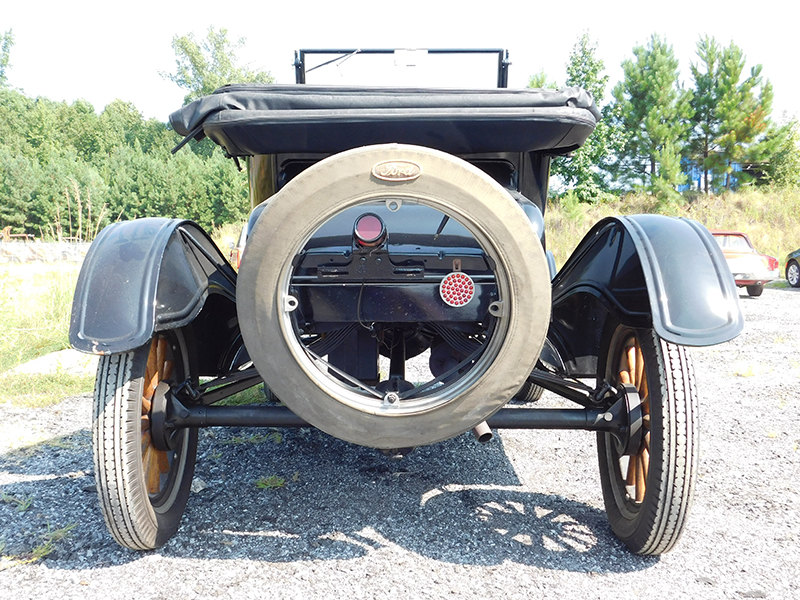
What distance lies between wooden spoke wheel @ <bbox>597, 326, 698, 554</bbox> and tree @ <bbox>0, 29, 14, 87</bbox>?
2478 inches

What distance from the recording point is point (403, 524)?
252 centimetres

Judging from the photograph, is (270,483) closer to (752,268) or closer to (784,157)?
(752,268)

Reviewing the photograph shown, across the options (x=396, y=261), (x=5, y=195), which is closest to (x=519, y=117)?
(x=396, y=261)

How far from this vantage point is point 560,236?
18.2 metres

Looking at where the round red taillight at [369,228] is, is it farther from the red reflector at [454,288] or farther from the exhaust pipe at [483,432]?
the exhaust pipe at [483,432]

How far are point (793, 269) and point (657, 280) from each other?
1595 centimetres

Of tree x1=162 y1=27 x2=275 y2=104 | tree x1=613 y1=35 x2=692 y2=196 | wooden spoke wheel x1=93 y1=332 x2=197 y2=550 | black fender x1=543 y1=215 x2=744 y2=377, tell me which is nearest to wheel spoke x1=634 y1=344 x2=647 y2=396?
black fender x1=543 y1=215 x2=744 y2=377

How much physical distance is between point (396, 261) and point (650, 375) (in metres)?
1.05

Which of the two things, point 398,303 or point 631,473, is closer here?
point 398,303

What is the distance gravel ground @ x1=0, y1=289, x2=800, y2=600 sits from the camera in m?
2.06

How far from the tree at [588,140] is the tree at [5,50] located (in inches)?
1955

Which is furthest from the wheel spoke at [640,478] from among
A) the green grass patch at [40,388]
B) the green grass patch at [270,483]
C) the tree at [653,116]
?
the tree at [653,116]

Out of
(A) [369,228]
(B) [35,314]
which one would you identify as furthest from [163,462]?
(B) [35,314]

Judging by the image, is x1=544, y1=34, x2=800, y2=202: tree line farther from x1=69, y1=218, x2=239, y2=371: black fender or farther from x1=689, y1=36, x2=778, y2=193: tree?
x1=69, y1=218, x2=239, y2=371: black fender
